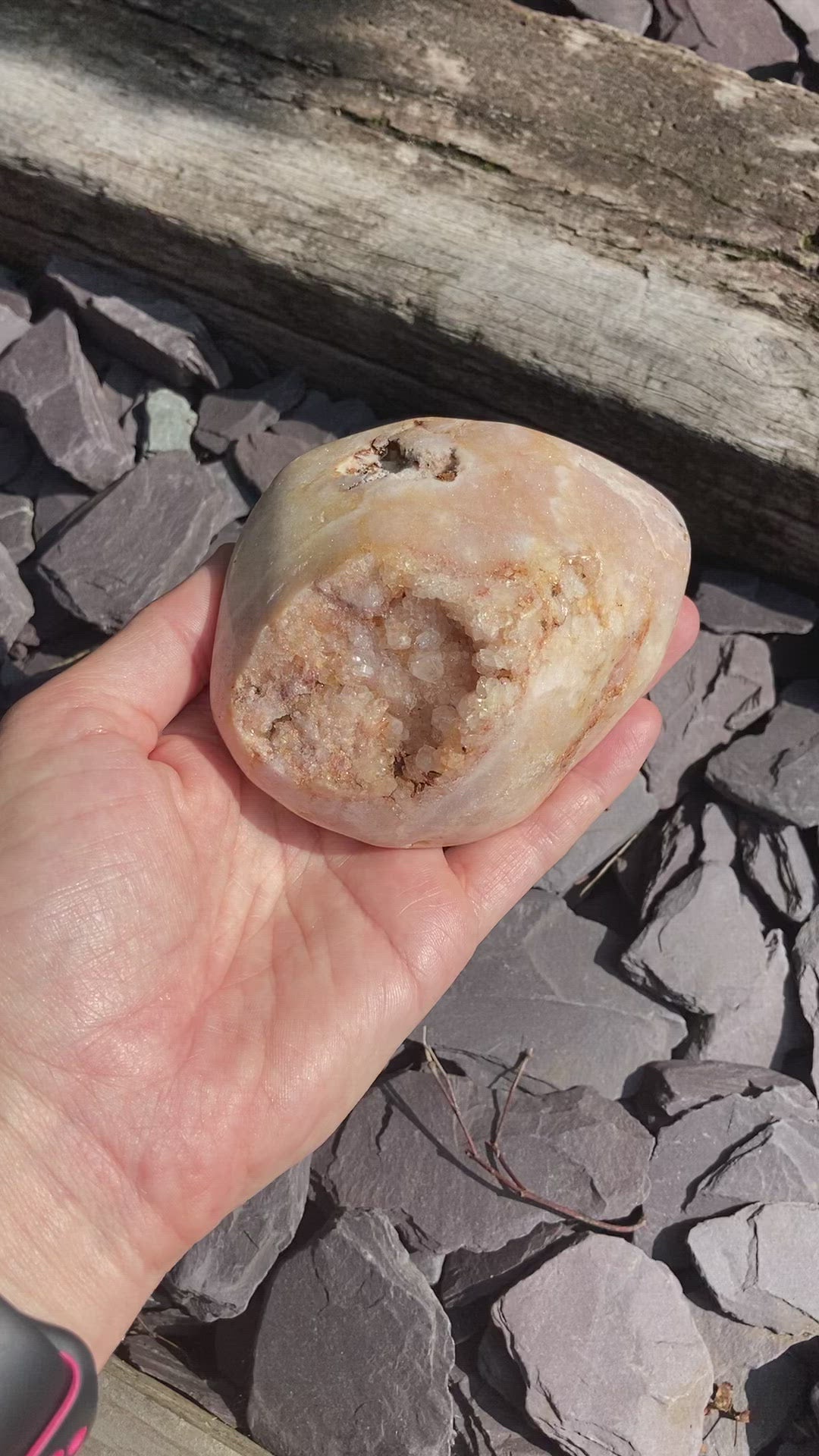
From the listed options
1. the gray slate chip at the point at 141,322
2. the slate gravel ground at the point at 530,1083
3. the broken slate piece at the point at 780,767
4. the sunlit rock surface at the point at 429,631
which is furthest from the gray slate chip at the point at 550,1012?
the gray slate chip at the point at 141,322

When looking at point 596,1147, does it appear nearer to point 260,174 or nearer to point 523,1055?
point 523,1055

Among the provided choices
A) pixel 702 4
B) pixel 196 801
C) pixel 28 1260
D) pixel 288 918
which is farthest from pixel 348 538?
pixel 702 4

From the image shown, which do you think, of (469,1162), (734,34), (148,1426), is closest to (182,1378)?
(148,1426)

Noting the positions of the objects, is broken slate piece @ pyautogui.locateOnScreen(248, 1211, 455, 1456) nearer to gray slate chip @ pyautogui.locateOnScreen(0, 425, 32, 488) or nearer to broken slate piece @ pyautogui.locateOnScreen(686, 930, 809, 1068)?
broken slate piece @ pyautogui.locateOnScreen(686, 930, 809, 1068)

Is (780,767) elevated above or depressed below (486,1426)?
above

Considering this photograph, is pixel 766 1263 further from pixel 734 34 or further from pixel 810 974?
pixel 734 34

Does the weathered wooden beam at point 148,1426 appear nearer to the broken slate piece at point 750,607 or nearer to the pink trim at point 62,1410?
the pink trim at point 62,1410
